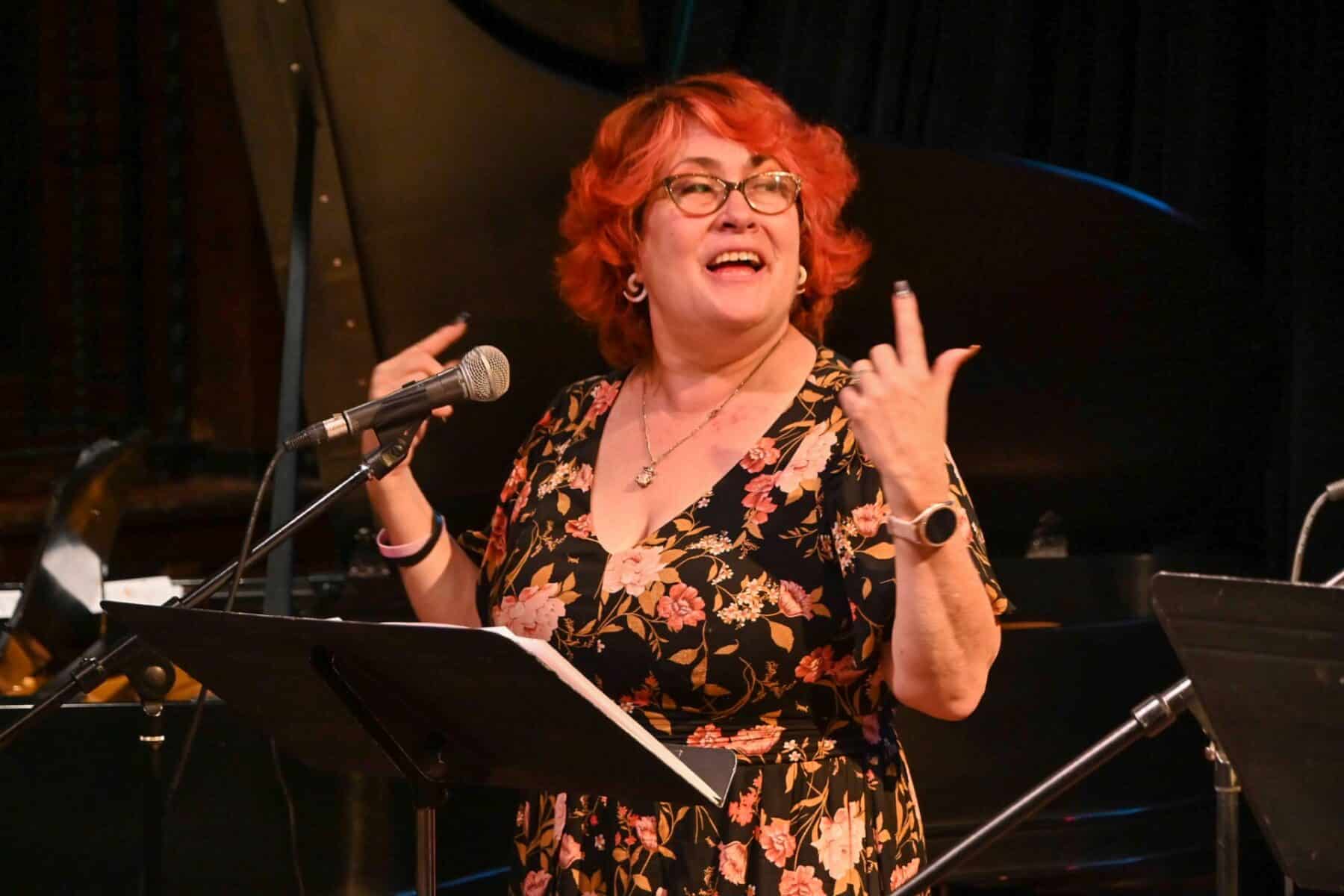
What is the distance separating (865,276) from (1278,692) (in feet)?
6.90

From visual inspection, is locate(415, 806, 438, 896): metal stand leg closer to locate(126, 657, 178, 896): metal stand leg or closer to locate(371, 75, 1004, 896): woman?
locate(371, 75, 1004, 896): woman

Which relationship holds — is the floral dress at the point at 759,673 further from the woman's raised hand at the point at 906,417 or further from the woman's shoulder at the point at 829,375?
the woman's raised hand at the point at 906,417

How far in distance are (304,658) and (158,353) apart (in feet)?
13.0

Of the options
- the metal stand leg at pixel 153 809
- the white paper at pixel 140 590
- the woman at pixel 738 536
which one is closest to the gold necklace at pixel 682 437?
the woman at pixel 738 536

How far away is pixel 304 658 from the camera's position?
1.43 m

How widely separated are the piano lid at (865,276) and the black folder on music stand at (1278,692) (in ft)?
6.26

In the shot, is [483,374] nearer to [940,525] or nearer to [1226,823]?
[940,525]

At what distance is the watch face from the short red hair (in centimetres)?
62

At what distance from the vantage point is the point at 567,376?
3232 millimetres

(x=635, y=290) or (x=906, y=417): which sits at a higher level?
(x=635, y=290)

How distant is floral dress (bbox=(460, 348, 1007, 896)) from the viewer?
1678mm

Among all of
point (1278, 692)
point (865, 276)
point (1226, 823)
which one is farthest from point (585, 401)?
point (865, 276)

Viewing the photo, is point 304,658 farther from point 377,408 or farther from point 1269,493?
point 1269,493

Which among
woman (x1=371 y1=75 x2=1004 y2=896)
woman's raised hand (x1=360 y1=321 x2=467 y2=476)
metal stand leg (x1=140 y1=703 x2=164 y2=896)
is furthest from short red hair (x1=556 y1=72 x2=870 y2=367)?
metal stand leg (x1=140 y1=703 x2=164 y2=896)
